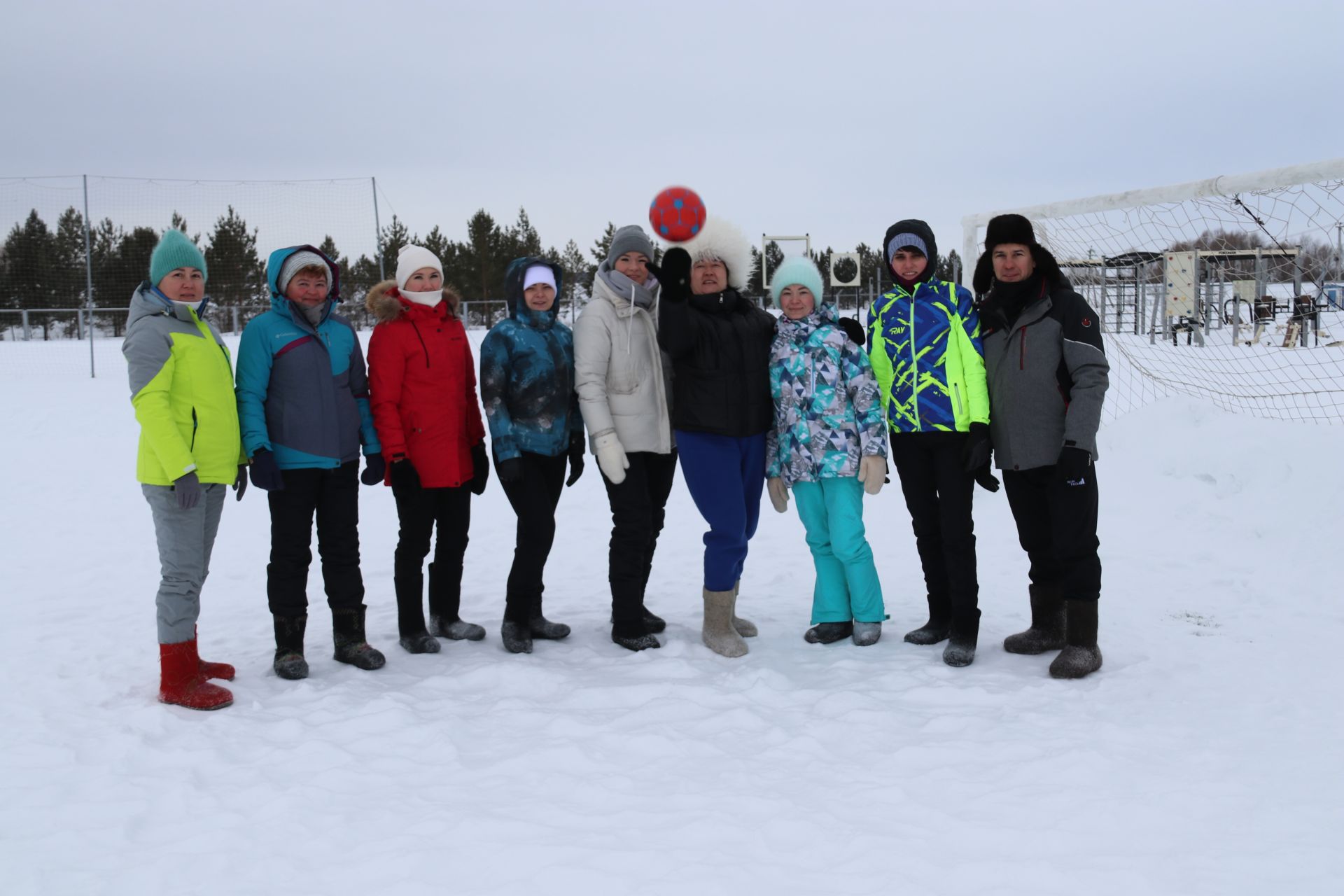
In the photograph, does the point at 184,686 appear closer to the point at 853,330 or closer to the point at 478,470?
the point at 478,470

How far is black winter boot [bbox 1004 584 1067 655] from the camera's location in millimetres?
4203

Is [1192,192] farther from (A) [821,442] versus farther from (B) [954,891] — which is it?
(B) [954,891]

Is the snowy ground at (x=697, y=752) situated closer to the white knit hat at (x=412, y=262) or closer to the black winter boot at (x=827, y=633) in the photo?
the black winter boot at (x=827, y=633)

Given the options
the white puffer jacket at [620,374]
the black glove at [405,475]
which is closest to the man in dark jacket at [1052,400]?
the white puffer jacket at [620,374]

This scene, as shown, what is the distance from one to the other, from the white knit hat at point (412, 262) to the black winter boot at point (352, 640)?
1484mm

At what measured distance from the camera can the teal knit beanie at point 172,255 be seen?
11.9 feet

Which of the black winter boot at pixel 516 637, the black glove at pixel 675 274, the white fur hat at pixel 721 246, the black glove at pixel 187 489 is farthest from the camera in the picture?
the black winter boot at pixel 516 637

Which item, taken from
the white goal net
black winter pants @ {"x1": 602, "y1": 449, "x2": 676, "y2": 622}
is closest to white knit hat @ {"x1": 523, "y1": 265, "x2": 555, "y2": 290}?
black winter pants @ {"x1": 602, "y1": 449, "x2": 676, "y2": 622}

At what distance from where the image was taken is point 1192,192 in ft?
20.0

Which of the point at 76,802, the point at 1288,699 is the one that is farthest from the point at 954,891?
the point at 76,802

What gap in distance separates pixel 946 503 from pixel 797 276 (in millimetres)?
1218

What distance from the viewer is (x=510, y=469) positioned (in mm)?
4121

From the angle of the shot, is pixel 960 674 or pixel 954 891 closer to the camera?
pixel 954 891

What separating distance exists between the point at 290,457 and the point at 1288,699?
4044 mm
